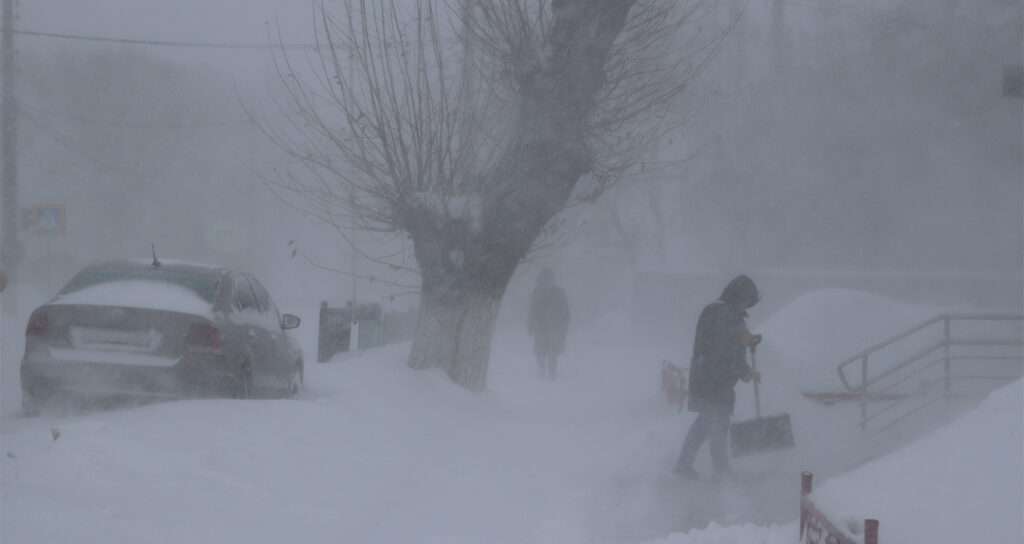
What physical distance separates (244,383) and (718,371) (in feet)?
12.3

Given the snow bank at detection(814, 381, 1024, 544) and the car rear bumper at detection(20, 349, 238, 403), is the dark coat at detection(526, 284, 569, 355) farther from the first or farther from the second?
the snow bank at detection(814, 381, 1024, 544)

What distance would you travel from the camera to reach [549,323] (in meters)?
18.5

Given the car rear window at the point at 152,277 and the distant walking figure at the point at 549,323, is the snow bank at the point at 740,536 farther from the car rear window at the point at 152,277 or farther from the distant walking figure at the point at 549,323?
the distant walking figure at the point at 549,323

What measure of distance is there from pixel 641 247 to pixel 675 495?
24.3 meters

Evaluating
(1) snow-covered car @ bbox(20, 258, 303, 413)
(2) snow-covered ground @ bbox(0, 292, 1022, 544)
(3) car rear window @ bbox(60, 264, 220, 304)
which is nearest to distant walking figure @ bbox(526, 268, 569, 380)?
(2) snow-covered ground @ bbox(0, 292, 1022, 544)

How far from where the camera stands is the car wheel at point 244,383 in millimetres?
9273

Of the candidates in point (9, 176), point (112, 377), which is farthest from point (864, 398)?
point (9, 176)

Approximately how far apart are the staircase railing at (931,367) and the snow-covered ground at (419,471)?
49 centimetres

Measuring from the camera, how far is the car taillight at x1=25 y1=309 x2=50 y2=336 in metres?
8.87

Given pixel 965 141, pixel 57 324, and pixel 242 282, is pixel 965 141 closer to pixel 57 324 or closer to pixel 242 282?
pixel 242 282

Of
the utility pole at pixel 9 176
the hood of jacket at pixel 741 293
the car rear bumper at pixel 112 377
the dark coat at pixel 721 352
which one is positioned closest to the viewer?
the car rear bumper at pixel 112 377

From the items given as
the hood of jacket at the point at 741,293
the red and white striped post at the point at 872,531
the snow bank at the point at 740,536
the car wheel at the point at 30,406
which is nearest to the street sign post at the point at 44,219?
the car wheel at the point at 30,406

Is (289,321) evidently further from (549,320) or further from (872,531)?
(872,531)

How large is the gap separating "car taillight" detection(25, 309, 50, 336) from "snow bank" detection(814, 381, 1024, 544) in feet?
19.8
